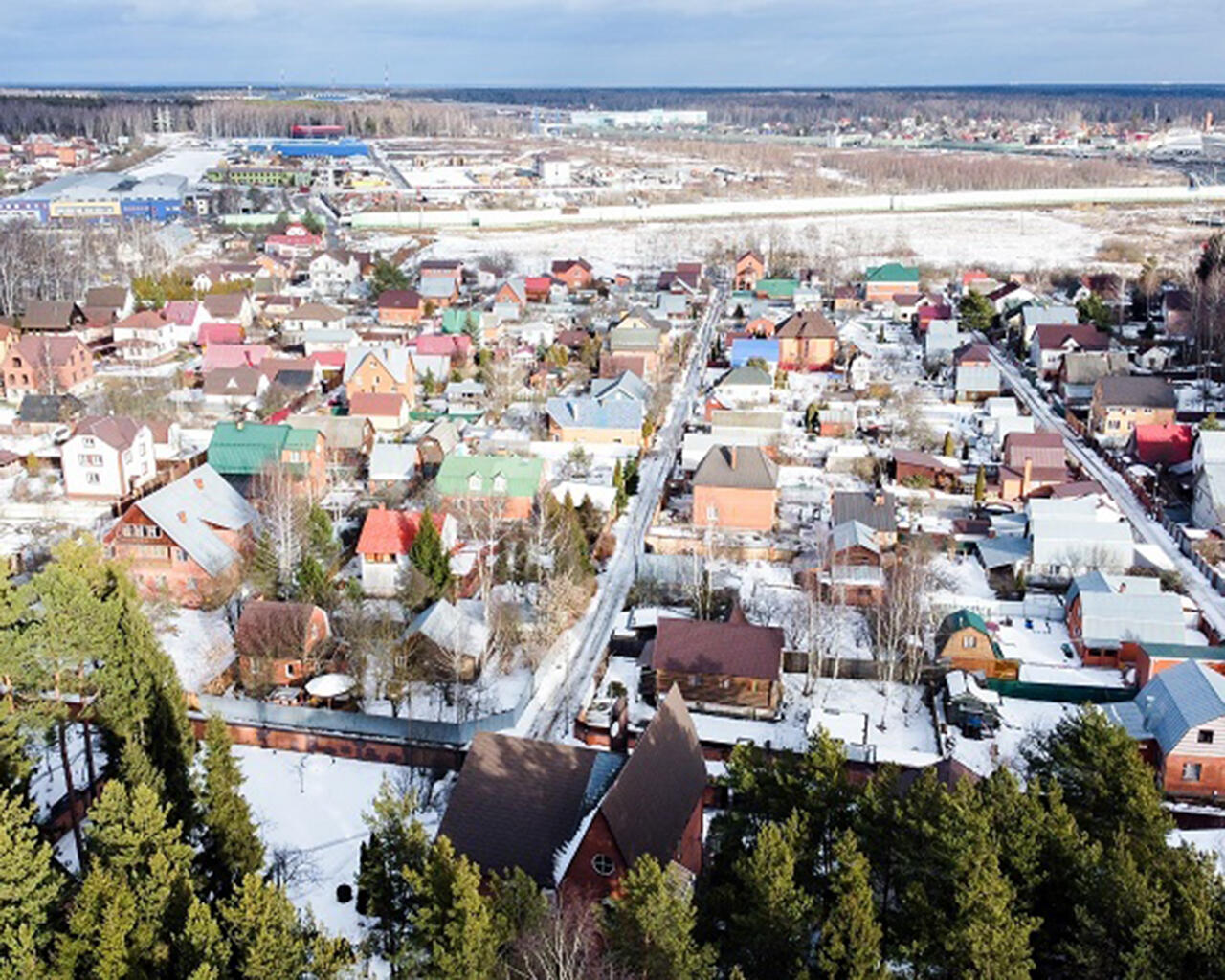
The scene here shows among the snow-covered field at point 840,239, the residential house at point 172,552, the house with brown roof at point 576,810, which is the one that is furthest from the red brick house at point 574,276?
the house with brown roof at point 576,810

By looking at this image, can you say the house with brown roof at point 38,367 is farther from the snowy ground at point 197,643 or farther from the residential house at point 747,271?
the residential house at point 747,271

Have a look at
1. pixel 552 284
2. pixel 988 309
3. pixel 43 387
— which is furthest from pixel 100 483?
pixel 988 309

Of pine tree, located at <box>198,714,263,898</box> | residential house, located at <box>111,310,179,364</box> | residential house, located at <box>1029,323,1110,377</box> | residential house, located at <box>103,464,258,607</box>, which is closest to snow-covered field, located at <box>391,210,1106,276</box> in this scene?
residential house, located at <box>111,310,179,364</box>

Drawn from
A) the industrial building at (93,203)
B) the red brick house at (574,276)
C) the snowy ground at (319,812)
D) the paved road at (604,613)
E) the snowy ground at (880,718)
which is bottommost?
the snowy ground at (319,812)

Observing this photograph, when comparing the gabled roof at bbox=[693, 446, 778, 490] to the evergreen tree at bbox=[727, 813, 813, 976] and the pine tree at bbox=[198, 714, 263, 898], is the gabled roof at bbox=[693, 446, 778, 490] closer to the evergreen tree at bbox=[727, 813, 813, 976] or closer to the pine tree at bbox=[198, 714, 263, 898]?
the pine tree at bbox=[198, 714, 263, 898]

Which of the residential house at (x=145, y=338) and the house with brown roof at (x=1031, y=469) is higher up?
the residential house at (x=145, y=338)

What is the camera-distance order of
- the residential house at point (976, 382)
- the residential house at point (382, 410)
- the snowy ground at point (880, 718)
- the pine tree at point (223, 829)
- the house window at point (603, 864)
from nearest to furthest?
the house window at point (603, 864)
the pine tree at point (223, 829)
the snowy ground at point (880, 718)
the residential house at point (382, 410)
the residential house at point (976, 382)

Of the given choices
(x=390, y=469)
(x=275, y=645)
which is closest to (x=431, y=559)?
(x=275, y=645)
